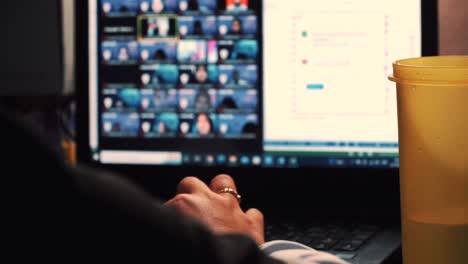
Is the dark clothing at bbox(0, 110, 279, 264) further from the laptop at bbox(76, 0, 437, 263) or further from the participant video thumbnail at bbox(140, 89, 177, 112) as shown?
the participant video thumbnail at bbox(140, 89, 177, 112)

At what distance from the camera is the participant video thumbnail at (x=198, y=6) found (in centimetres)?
141

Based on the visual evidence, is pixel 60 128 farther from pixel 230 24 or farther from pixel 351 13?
pixel 351 13

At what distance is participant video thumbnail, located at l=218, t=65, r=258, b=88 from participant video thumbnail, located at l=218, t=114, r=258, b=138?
1.8 inches

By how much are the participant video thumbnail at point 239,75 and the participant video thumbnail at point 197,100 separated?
3cm

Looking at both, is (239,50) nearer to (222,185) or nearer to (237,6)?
(237,6)

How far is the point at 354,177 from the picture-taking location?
1373 mm

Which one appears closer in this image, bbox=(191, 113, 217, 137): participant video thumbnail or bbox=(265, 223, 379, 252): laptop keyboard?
bbox=(265, 223, 379, 252): laptop keyboard

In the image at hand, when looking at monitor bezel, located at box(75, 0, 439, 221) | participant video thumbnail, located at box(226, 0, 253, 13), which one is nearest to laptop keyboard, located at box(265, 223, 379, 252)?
monitor bezel, located at box(75, 0, 439, 221)

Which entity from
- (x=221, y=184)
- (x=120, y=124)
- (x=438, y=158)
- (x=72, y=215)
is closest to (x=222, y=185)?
(x=221, y=184)

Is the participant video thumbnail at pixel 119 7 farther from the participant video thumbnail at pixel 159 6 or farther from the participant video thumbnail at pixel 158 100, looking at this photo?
the participant video thumbnail at pixel 158 100

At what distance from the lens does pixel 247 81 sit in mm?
1391

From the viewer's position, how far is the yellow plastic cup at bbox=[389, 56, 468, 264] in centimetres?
93

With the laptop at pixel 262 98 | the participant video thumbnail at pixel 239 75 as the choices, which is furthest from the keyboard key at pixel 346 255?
the participant video thumbnail at pixel 239 75

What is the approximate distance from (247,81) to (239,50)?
0.05 m
